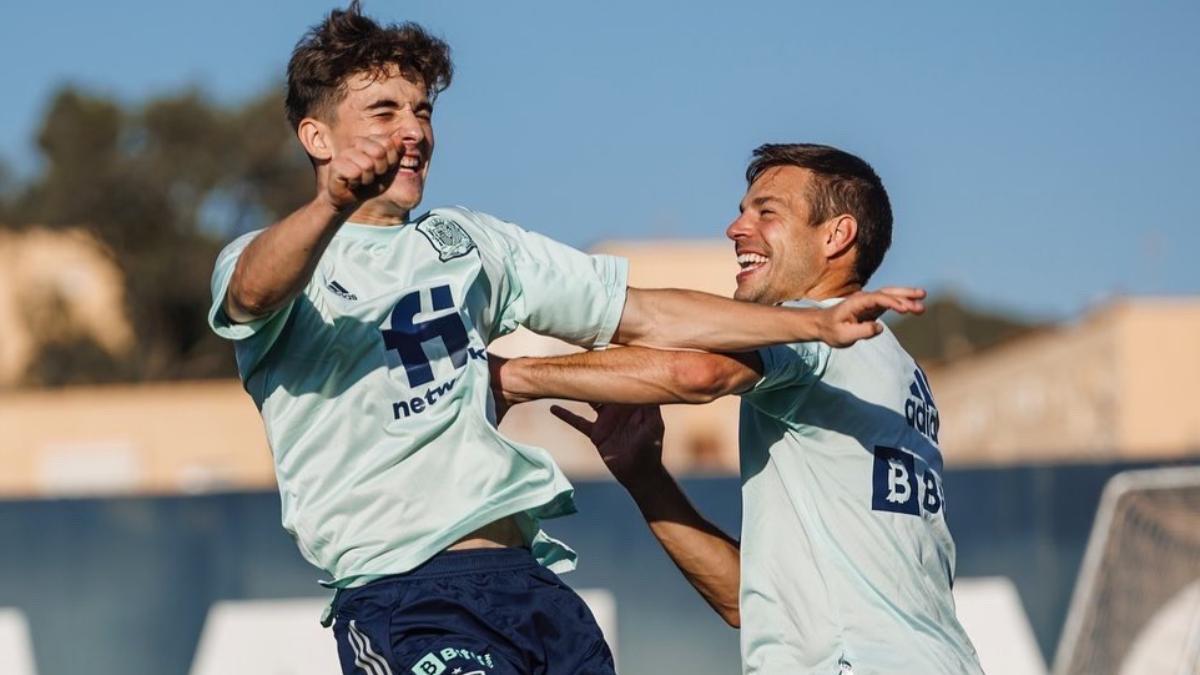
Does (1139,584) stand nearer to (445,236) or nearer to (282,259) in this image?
(445,236)

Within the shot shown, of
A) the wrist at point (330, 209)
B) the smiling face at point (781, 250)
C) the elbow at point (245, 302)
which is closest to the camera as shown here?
the wrist at point (330, 209)

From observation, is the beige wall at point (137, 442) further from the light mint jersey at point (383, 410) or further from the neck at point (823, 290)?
the light mint jersey at point (383, 410)

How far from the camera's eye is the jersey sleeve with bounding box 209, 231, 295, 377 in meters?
4.32

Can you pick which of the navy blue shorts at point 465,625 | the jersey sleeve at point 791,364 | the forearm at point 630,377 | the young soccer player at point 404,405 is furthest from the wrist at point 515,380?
the jersey sleeve at point 791,364

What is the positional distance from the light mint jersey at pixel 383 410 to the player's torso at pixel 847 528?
70cm

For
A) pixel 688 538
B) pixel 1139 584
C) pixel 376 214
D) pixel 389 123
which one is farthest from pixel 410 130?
→ pixel 1139 584

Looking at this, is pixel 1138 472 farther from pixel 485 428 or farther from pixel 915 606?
pixel 485 428

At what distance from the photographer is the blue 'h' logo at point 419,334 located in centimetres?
450

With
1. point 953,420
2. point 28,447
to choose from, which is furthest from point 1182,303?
point 28,447

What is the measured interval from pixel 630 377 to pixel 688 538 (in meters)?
0.92

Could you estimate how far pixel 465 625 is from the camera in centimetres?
441

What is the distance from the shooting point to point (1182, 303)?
28.5 m

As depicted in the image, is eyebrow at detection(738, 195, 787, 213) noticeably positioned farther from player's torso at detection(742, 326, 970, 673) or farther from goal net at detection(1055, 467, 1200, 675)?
goal net at detection(1055, 467, 1200, 675)

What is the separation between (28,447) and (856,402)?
28.1m
